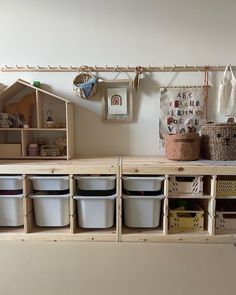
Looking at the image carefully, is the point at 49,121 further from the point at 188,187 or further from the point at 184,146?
the point at 188,187

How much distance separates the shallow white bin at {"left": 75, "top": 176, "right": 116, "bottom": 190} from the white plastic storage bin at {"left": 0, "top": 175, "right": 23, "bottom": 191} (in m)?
0.44

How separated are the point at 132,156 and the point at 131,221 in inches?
23.4

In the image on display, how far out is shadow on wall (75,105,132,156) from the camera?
93.4 inches

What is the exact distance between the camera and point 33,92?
2.31 metres

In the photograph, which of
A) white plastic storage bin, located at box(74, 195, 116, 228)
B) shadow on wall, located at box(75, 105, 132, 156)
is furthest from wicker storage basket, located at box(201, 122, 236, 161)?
white plastic storage bin, located at box(74, 195, 116, 228)

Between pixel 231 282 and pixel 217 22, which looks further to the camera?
pixel 217 22

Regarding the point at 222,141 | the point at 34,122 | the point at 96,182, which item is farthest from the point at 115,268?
the point at 34,122

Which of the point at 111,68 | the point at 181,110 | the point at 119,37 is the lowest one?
the point at 181,110

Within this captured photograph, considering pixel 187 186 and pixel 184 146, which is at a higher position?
pixel 184 146

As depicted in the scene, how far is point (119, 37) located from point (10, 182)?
59.4 inches

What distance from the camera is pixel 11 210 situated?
78.1 inches

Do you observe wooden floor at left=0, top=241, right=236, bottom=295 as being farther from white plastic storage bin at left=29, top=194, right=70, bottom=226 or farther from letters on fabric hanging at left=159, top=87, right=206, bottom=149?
letters on fabric hanging at left=159, top=87, right=206, bottom=149

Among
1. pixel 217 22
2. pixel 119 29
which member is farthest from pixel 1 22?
pixel 217 22

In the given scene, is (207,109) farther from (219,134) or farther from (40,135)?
(40,135)
